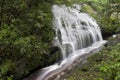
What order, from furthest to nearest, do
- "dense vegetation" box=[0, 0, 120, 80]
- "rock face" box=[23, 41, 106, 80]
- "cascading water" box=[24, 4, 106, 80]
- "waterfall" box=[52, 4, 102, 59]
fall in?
"waterfall" box=[52, 4, 102, 59] → "cascading water" box=[24, 4, 106, 80] → "rock face" box=[23, 41, 106, 80] → "dense vegetation" box=[0, 0, 120, 80]

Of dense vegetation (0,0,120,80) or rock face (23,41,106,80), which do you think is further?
rock face (23,41,106,80)

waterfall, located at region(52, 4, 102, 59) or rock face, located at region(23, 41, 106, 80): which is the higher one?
waterfall, located at region(52, 4, 102, 59)

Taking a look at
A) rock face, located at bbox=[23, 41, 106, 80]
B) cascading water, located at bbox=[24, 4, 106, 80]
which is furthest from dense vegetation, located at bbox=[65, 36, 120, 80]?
cascading water, located at bbox=[24, 4, 106, 80]

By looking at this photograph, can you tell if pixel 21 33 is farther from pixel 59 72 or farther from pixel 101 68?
pixel 101 68

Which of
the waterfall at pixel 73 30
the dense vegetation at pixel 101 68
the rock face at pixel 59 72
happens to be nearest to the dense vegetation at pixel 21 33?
the rock face at pixel 59 72

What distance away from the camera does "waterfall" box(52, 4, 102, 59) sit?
1048 centimetres

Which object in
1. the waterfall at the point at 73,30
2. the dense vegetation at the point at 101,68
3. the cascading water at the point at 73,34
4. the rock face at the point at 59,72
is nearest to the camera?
the dense vegetation at the point at 101,68

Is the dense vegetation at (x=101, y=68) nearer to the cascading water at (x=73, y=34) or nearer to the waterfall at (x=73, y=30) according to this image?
the cascading water at (x=73, y=34)

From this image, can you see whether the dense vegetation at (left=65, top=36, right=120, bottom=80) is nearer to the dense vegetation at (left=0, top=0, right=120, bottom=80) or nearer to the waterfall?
the dense vegetation at (left=0, top=0, right=120, bottom=80)

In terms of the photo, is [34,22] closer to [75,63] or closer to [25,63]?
[25,63]

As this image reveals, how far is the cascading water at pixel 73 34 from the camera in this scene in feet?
32.3

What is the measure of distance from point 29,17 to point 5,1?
89cm

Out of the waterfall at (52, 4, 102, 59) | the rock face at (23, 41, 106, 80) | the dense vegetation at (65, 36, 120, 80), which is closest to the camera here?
the dense vegetation at (65, 36, 120, 80)

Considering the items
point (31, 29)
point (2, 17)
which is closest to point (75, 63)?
point (31, 29)
